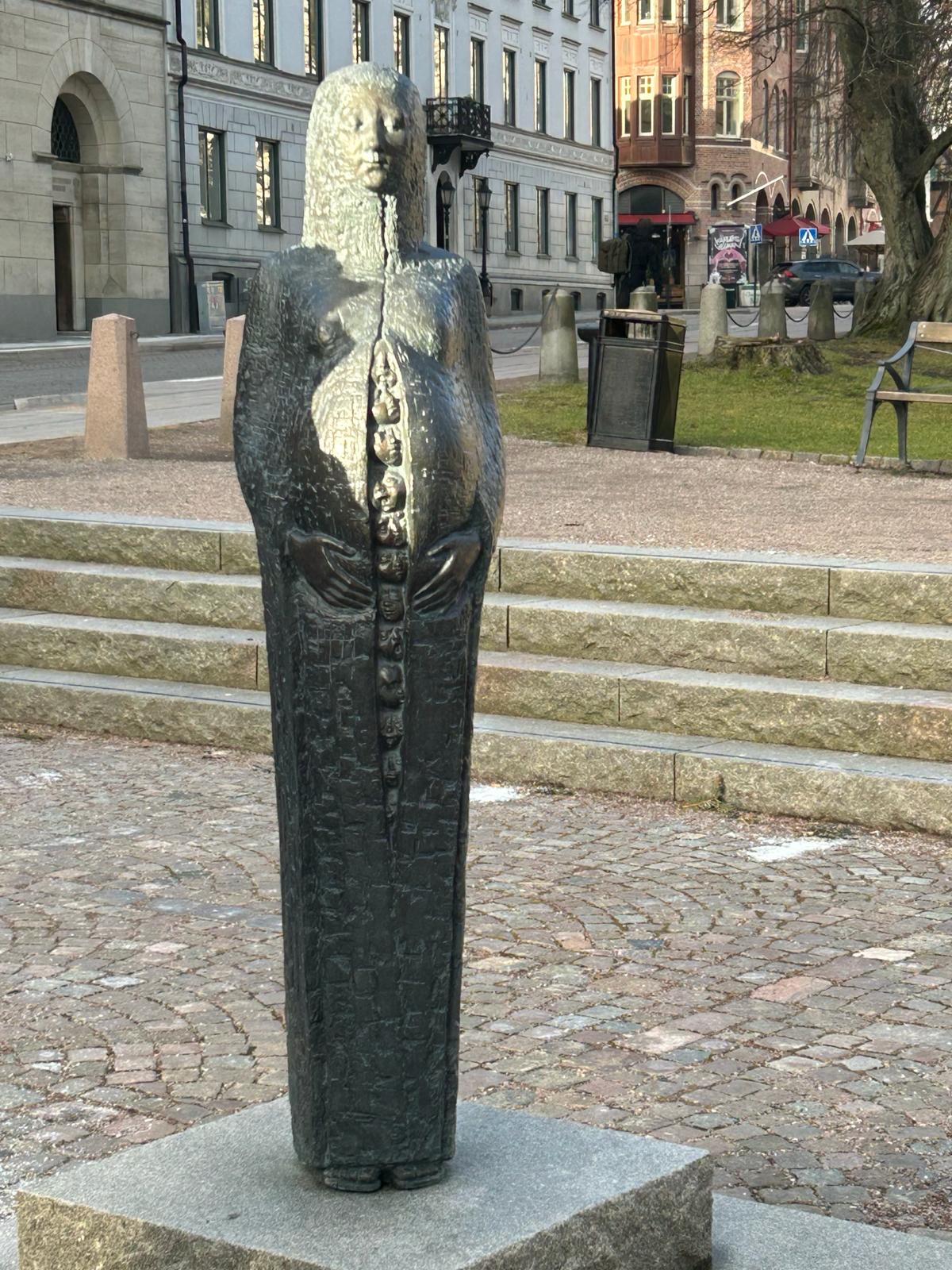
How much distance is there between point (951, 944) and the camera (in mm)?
5277

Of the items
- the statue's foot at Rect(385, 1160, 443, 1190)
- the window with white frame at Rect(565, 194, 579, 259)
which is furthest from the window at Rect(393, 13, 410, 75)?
the statue's foot at Rect(385, 1160, 443, 1190)

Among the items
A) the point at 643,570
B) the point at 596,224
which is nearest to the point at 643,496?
the point at 643,570

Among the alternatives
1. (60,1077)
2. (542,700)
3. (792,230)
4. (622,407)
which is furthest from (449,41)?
(60,1077)

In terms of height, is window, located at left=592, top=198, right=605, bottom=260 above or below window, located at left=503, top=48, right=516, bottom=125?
below

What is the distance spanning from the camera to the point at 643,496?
41.1ft

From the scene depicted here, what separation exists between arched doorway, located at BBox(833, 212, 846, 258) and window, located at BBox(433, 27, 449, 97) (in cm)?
4538

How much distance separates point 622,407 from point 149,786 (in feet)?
29.7

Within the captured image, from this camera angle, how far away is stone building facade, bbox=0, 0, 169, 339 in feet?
115

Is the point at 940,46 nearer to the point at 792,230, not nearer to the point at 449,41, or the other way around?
the point at 449,41

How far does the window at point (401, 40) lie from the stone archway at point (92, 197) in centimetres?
1325

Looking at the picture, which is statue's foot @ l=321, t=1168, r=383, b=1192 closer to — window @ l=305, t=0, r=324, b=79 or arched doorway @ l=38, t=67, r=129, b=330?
arched doorway @ l=38, t=67, r=129, b=330

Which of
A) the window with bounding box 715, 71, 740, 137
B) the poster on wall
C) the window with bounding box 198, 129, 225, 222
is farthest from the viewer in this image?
the window with bounding box 715, 71, 740, 137

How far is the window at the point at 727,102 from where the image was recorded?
243ft

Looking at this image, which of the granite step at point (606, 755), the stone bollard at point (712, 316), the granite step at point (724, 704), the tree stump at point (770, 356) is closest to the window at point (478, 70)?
the stone bollard at point (712, 316)
